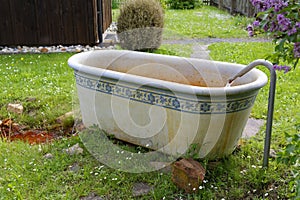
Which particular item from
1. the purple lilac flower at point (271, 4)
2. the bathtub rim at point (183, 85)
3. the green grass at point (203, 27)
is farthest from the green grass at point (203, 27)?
the purple lilac flower at point (271, 4)

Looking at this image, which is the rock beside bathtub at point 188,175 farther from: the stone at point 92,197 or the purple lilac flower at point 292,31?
the purple lilac flower at point 292,31

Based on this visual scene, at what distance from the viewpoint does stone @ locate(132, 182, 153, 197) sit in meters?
2.25

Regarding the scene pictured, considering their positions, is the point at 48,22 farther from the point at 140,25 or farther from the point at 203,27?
the point at 203,27

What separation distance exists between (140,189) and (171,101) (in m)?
0.60

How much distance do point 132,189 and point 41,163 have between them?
75 centimetres

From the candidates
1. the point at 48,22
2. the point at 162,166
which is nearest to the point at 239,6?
the point at 48,22

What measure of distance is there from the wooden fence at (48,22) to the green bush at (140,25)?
60 centimetres

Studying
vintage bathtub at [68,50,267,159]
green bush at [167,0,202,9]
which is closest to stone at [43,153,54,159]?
vintage bathtub at [68,50,267,159]

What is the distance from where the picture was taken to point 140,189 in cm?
229

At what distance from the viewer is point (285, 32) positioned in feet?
4.65

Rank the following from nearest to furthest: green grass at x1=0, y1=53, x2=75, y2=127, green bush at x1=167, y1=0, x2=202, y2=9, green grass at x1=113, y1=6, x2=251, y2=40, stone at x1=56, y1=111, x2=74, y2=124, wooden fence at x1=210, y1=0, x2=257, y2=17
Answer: stone at x1=56, y1=111, x2=74, y2=124
green grass at x1=0, y1=53, x2=75, y2=127
green grass at x1=113, y1=6, x2=251, y2=40
wooden fence at x1=210, y1=0, x2=257, y2=17
green bush at x1=167, y1=0, x2=202, y2=9

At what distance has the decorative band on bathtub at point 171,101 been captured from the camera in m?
2.26

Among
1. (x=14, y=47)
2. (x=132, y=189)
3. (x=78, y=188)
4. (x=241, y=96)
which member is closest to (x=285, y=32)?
(x=241, y=96)

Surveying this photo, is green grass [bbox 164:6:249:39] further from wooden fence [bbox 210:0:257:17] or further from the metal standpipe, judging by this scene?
the metal standpipe
